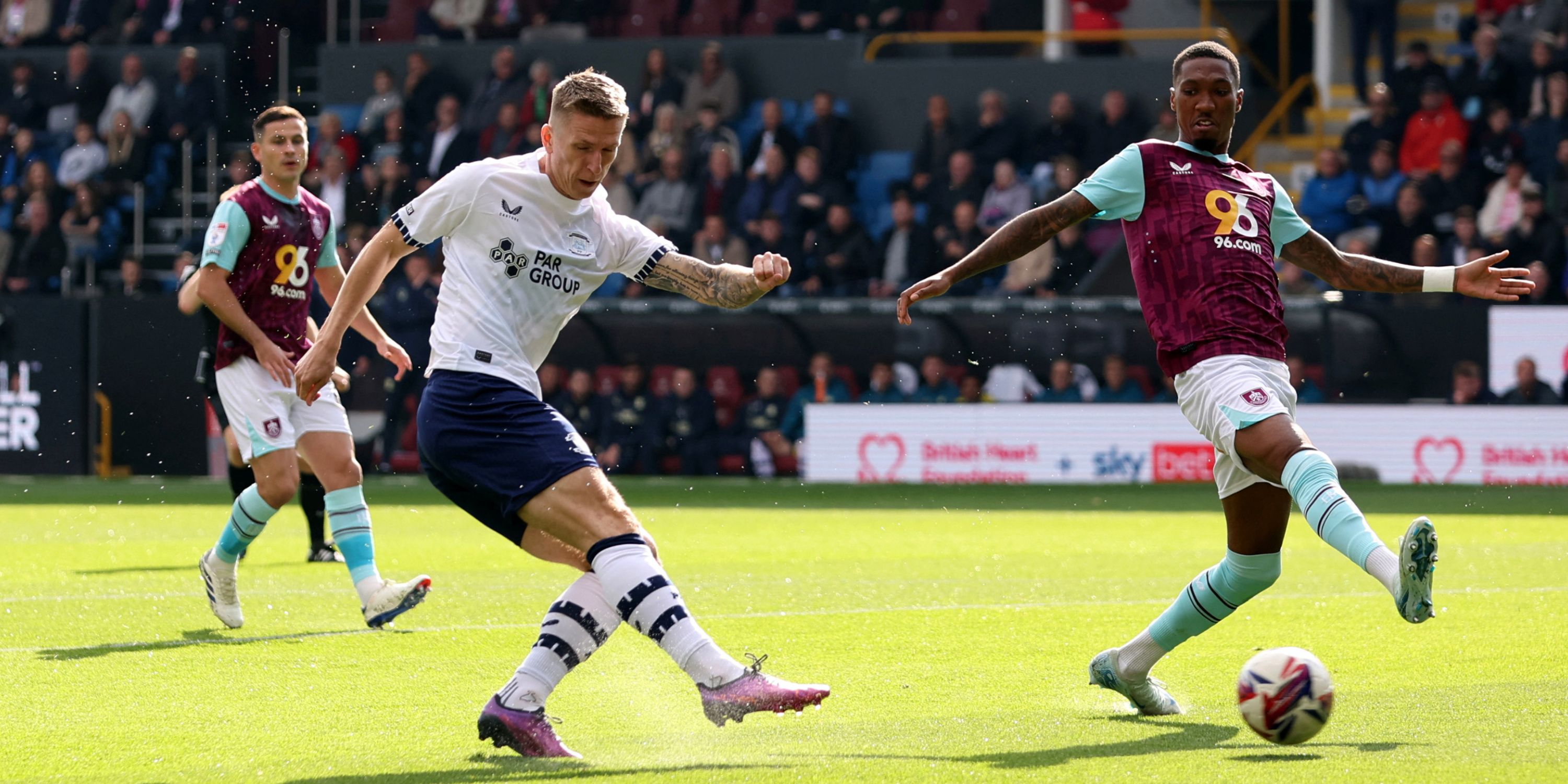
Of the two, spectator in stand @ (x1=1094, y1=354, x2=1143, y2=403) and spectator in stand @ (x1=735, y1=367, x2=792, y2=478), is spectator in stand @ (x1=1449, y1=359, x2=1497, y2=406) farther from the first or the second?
spectator in stand @ (x1=735, y1=367, x2=792, y2=478)

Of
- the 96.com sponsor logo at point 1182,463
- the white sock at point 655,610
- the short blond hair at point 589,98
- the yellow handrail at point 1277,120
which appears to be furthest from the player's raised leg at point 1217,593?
the yellow handrail at point 1277,120

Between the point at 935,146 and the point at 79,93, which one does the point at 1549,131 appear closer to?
the point at 935,146

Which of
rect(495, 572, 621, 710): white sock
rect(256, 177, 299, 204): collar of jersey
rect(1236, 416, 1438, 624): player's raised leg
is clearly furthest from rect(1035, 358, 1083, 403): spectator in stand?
rect(495, 572, 621, 710): white sock

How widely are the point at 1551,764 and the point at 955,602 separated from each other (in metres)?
4.41

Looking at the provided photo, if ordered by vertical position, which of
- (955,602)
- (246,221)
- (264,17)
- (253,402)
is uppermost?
(264,17)

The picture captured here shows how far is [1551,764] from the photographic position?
16.3 feet

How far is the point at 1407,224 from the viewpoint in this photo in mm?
18703

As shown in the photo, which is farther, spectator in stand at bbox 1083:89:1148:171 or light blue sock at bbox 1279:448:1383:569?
spectator in stand at bbox 1083:89:1148:171

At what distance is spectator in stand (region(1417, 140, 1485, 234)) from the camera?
18781 millimetres

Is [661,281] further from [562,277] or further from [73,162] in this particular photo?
[73,162]

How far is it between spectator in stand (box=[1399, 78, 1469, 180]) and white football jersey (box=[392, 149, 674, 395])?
52.0ft

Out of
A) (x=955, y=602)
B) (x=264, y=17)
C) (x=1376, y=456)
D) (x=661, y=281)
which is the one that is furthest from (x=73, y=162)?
(x=661, y=281)

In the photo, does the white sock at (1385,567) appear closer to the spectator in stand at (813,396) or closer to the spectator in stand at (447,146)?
the spectator in stand at (813,396)

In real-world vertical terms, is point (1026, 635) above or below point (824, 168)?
below
